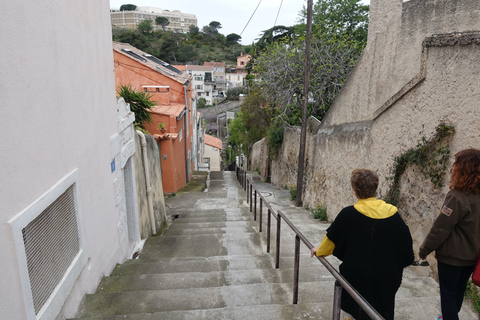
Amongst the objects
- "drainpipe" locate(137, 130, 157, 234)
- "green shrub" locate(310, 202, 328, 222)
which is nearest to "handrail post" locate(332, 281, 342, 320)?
"drainpipe" locate(137, 130, 157, 234)

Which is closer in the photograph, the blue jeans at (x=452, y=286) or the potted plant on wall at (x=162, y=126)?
the blue jeans at (x=452, y=286)

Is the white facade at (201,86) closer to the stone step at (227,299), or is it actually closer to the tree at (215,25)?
the tree at (215,25)

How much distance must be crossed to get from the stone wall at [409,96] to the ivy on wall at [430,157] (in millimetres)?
80

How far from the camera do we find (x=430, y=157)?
391 cm

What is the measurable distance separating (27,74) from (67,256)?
5.07 ft

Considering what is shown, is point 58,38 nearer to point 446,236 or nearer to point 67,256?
point 67,256

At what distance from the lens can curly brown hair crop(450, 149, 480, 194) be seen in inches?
87.1

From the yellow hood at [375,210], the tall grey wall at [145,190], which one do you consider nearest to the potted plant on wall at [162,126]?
the tall grey wall at [145,190]

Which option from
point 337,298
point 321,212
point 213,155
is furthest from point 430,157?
point 213,155

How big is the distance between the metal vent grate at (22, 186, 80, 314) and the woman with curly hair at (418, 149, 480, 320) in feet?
9.36

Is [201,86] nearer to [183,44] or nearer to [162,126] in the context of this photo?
[183,44]

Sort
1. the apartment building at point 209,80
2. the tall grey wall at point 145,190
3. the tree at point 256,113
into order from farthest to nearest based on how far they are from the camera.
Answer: the apartment building at point 209,80 → the tree at point 256,113 → the tall grey wall at point 145,190

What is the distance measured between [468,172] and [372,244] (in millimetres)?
888

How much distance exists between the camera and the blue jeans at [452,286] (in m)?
2.39
